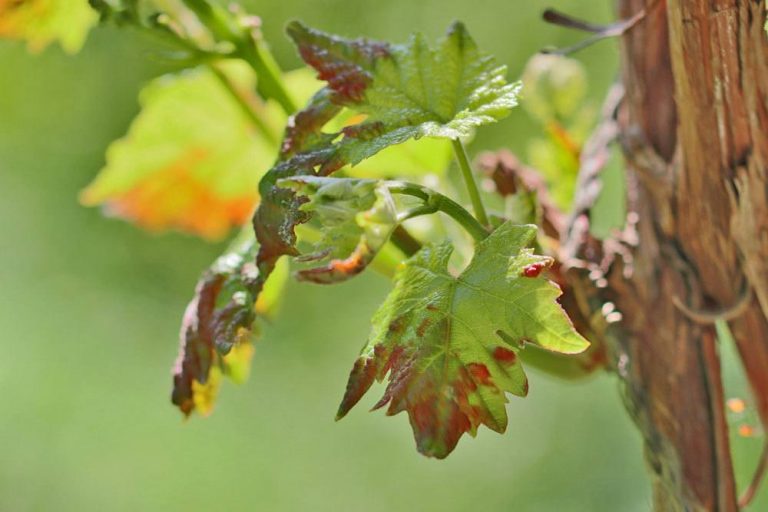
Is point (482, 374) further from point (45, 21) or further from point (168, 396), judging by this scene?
point (168, 396)

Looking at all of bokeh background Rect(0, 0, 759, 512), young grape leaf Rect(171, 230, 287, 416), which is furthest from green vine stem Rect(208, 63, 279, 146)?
bokeh background Rect(0, 0, 759, 512)

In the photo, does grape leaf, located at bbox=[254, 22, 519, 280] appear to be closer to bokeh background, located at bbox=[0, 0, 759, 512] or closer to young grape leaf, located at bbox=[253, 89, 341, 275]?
young grape leaf, located at bbox=[253, 89, 341, 275]

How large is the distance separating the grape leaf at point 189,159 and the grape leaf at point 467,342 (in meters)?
0.33

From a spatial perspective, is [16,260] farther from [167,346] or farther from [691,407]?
[691,407]

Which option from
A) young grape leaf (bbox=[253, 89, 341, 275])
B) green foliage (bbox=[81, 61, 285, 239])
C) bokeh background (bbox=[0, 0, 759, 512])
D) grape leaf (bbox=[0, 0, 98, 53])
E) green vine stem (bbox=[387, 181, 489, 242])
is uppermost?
grape leaf (bbox=[0, 0, 98, 53])

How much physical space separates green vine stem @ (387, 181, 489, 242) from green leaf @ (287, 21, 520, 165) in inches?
0.8

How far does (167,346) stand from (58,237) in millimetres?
338

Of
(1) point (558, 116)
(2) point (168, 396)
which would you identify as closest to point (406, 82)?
(1) point (558, 116)

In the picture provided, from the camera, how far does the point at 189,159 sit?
0.70 metres

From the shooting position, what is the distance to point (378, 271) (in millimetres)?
524

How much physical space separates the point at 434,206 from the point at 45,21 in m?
0.27

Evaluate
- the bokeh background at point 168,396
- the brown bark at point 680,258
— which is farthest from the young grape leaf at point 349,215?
the bokeh background at point 168,396

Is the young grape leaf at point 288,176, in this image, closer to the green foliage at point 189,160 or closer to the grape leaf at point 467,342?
the grape leaf at point 467,342

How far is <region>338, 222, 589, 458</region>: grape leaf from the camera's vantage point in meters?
0.34
